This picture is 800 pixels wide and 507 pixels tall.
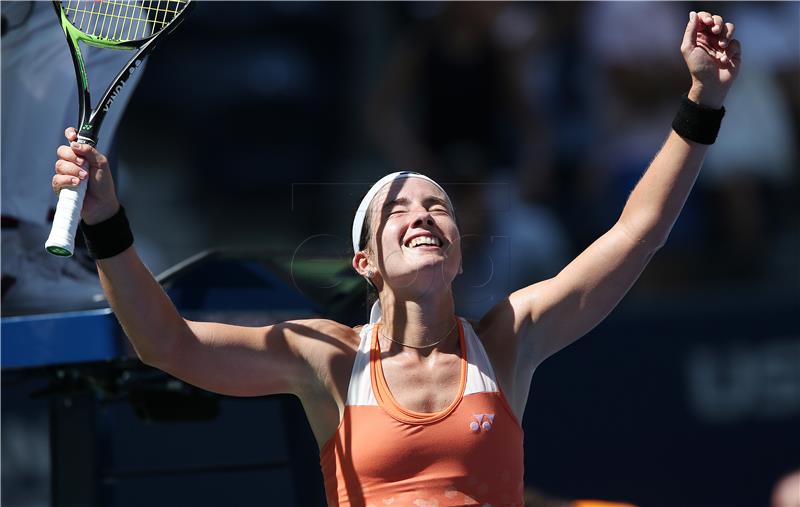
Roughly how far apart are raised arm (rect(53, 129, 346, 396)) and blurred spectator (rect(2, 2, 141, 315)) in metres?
0.88

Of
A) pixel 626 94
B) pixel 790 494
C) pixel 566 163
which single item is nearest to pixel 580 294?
pixel 790 494

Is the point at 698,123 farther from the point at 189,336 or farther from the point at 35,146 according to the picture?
the point at 35,146

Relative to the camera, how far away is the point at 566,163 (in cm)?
507

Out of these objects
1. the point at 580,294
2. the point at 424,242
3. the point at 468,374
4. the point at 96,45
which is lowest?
the point at 468,374

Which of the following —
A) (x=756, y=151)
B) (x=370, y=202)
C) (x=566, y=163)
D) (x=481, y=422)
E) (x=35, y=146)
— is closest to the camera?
(x=481, y=422)

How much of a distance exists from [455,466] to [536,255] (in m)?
2.69

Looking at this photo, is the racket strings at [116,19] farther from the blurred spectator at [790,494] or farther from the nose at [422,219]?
the blurred spectator at [790,494]

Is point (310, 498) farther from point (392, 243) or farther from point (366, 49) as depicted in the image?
point (366, 49)

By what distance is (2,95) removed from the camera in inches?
119

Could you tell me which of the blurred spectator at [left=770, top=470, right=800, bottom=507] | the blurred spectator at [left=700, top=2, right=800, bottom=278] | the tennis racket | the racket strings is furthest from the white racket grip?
the blurred spectator at [left=700, top=2, right=800, bottom=278]

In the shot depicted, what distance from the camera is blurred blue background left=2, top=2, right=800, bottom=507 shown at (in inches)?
181

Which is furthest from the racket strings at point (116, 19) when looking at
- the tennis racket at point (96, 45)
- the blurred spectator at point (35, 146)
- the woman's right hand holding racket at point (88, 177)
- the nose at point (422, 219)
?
the nose at point (422, 219)

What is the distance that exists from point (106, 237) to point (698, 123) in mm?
1158

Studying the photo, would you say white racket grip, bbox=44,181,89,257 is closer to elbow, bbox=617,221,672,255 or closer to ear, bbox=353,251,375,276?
ear, bbox=353,251,375,276
